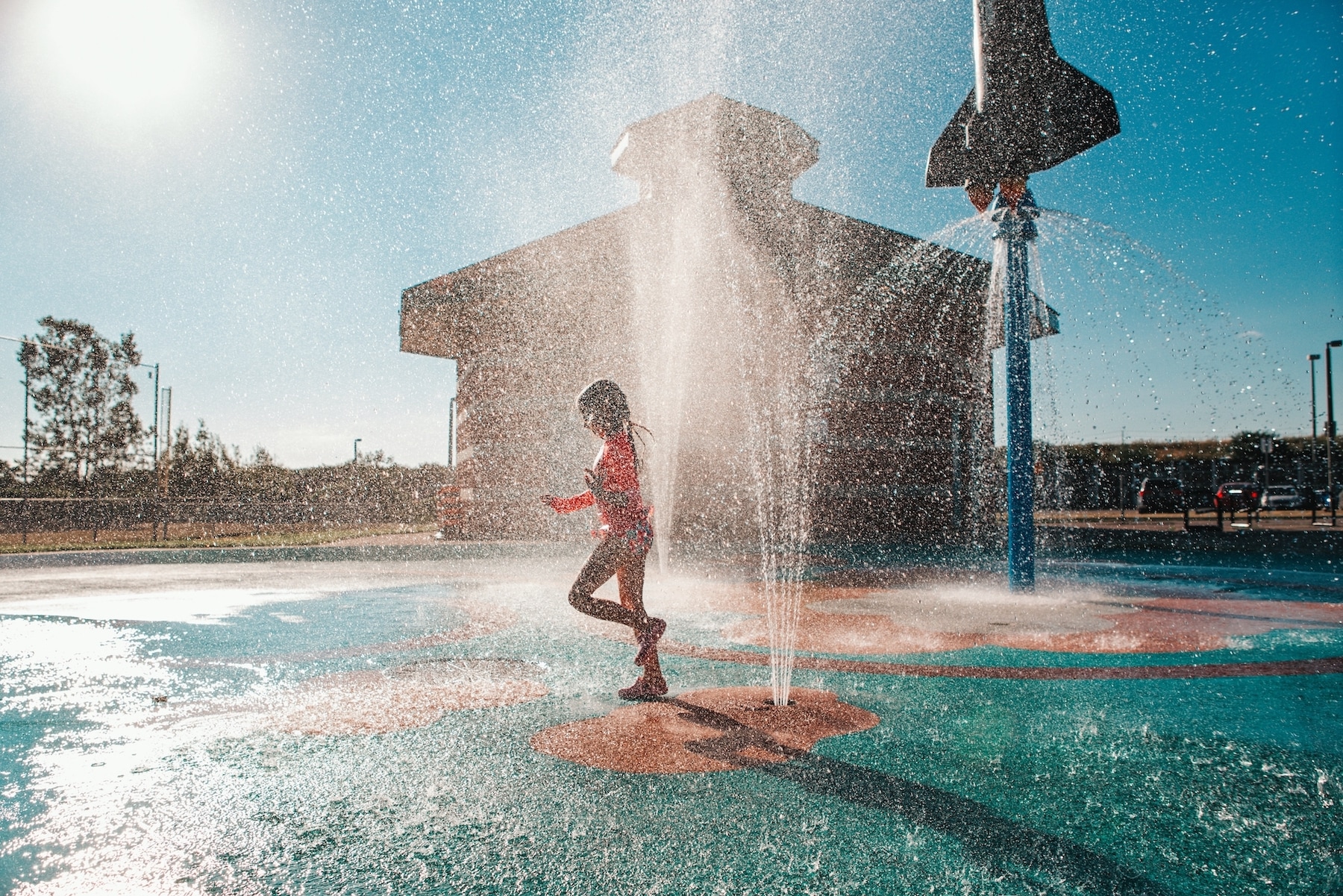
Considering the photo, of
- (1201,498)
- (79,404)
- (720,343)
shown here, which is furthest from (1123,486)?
(79,404)

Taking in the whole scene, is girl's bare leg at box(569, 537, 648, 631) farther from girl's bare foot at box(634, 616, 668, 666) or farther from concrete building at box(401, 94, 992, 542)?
concrete building at box(401, 94, 992, 542)

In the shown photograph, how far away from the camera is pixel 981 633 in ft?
19.7

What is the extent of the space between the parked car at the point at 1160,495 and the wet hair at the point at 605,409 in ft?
106

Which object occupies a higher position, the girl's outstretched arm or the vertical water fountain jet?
the vertical water fountain jet

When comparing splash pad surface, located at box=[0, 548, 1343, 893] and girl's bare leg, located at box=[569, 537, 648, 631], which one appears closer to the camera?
splash pad surface, located at box=[0, 548, 1343, 893]

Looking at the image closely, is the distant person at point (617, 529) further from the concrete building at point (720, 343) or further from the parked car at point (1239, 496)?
the parked car at point (1239, 496)

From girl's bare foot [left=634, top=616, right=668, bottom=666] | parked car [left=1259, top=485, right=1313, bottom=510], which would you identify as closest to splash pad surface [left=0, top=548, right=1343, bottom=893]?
girl's bare foot [left=634, top=616, right=668, bottom=666]

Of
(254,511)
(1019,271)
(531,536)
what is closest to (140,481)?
(254,511)

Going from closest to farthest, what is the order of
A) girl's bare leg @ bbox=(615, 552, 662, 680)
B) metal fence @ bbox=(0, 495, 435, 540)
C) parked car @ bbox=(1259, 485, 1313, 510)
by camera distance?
girl's bare leg @ bbox=(615, 552, 662, 680) → metal fence @ bbox=(0, 495, 435, 540) → parked car @ bbox=(1259, 485, 1313, 510)

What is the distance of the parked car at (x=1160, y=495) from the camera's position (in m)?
30.5

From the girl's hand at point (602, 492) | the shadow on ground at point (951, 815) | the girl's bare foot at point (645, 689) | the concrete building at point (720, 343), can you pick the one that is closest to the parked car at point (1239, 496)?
the concrete building at point (720, 343)

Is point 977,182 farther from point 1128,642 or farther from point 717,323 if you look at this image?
point 717,323

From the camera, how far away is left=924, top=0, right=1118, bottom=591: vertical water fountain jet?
24.8 ft

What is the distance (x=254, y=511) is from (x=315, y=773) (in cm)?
2394
